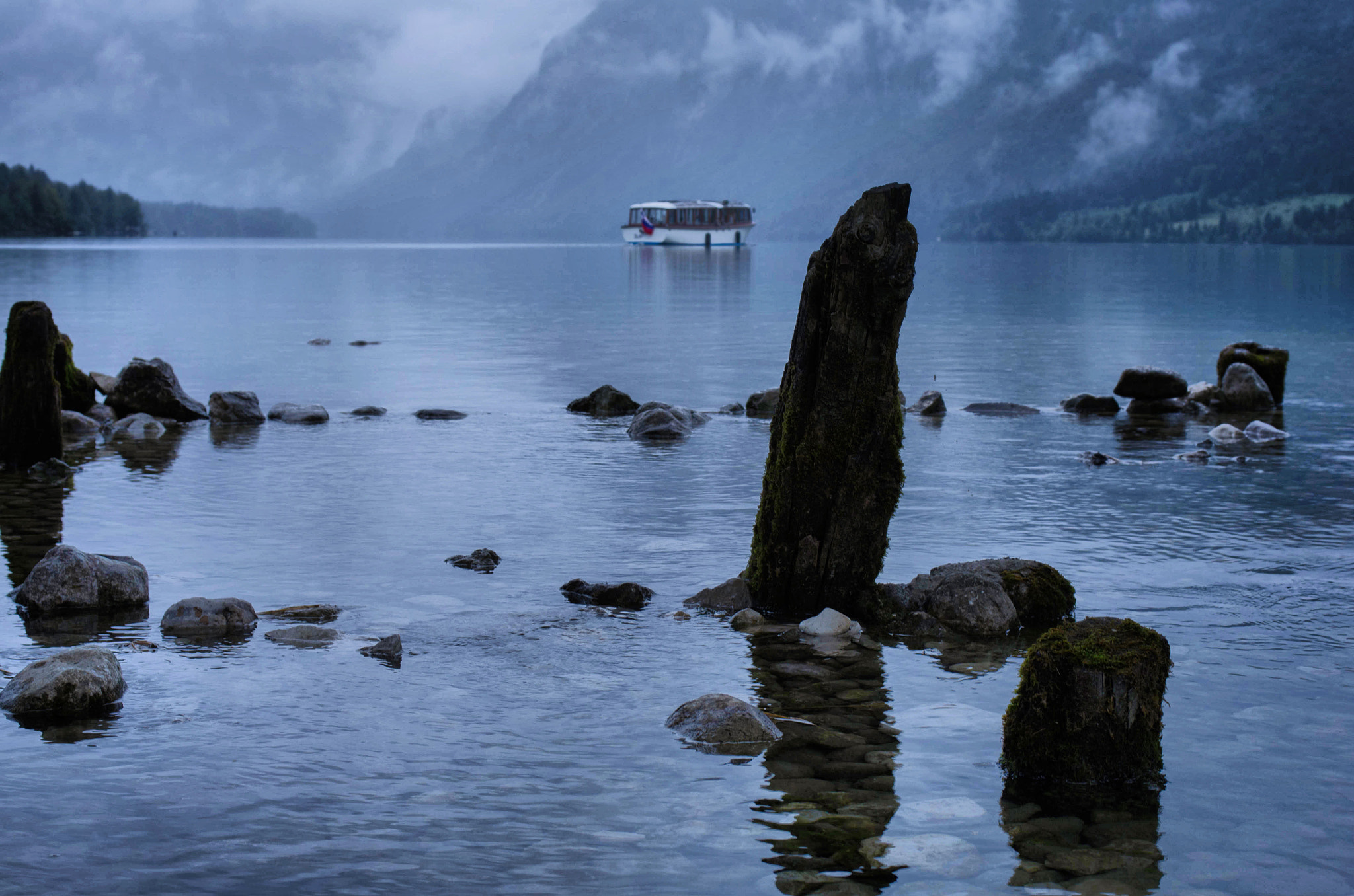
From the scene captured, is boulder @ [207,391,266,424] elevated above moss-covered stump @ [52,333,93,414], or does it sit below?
below

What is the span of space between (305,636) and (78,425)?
17.8m

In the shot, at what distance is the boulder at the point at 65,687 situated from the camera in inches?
431

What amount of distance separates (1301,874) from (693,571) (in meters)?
8.89

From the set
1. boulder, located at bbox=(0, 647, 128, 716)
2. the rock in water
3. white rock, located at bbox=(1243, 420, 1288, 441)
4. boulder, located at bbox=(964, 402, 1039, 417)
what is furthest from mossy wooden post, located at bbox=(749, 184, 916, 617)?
the rock in water

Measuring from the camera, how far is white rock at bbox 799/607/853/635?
13.5 metres

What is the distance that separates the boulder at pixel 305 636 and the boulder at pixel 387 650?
520 millimetres

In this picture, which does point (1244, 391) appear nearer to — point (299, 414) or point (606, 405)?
point (606, 405)

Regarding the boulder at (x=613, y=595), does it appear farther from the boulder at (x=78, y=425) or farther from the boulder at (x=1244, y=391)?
the boulder at (x=1244, y=391)

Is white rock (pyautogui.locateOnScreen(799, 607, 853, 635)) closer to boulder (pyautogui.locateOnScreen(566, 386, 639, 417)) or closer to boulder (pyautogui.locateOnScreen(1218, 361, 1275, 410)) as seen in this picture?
boulder (pyautogui.locateOnScreen(566, 386, 639, 417))

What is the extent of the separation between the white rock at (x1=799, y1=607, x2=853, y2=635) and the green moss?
1967 mm

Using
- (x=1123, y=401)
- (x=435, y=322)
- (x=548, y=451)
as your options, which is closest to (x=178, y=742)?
(x=548, y=451)

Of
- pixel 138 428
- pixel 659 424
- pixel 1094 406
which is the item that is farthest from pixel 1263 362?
pixel 138 428

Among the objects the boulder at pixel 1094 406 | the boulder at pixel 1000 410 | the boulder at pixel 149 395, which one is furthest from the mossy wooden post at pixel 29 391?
the boulder at pixel 1094 406

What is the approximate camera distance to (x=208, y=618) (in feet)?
44.2
